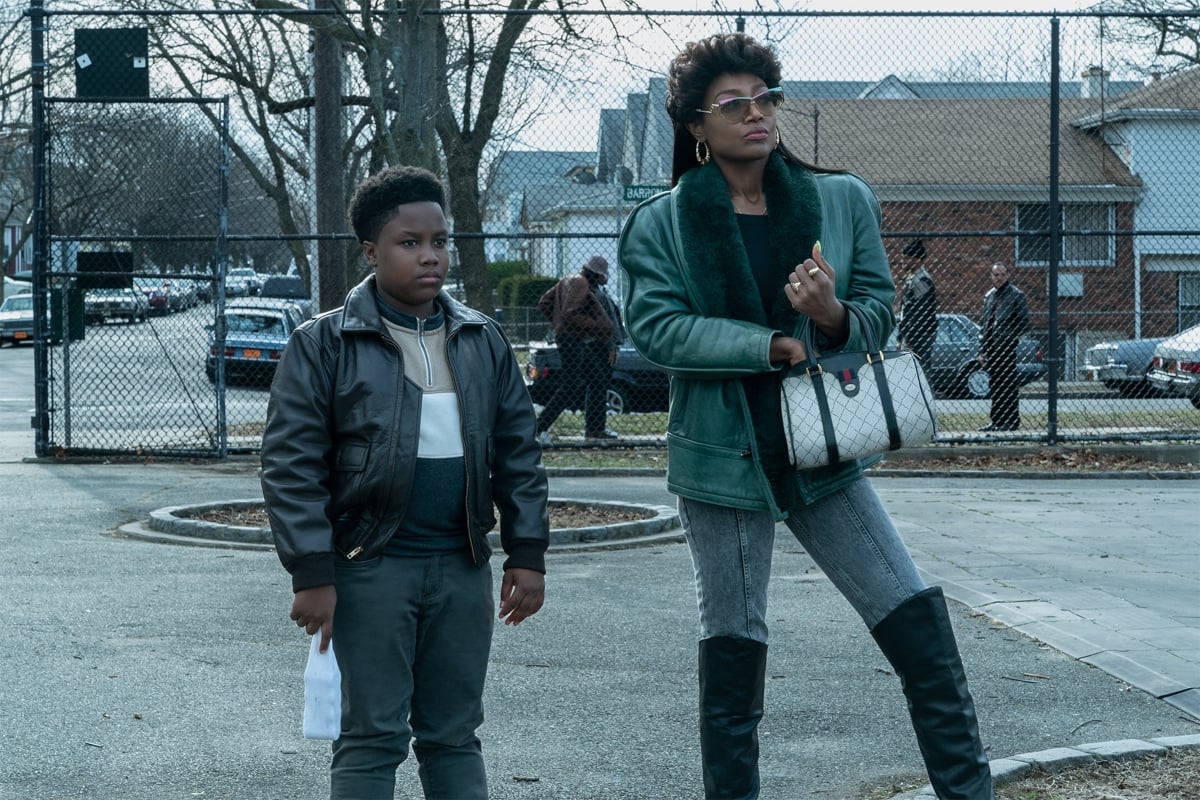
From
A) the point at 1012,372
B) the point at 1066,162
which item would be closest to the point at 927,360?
the point at 1012,372

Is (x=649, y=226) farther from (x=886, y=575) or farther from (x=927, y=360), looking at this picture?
(x=927, y=360)

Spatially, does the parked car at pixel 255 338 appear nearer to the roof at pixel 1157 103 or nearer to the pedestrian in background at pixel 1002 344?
the pedestrian in background at pixel 1002 344

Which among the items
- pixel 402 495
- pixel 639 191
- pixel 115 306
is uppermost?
pixel 639 191

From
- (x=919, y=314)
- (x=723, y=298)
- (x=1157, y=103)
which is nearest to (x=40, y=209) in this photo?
(x=919, y=314)

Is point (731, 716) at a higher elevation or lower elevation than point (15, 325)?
lower

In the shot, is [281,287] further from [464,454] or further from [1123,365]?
[464,454]

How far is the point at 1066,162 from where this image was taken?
24422mm

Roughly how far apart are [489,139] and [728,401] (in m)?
8.48

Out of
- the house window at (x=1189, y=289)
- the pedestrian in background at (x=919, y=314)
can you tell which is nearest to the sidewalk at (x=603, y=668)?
the pedestrian in background at (x=919, y=314)

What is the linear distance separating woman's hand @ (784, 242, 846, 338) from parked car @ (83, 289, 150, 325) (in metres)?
10.5

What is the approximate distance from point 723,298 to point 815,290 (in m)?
0.28

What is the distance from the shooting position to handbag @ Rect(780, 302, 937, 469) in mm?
3633

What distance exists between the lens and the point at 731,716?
3727 mm

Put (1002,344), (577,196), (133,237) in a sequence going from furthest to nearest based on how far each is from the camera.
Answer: (1002,344)
(577,196)
(133,237)
